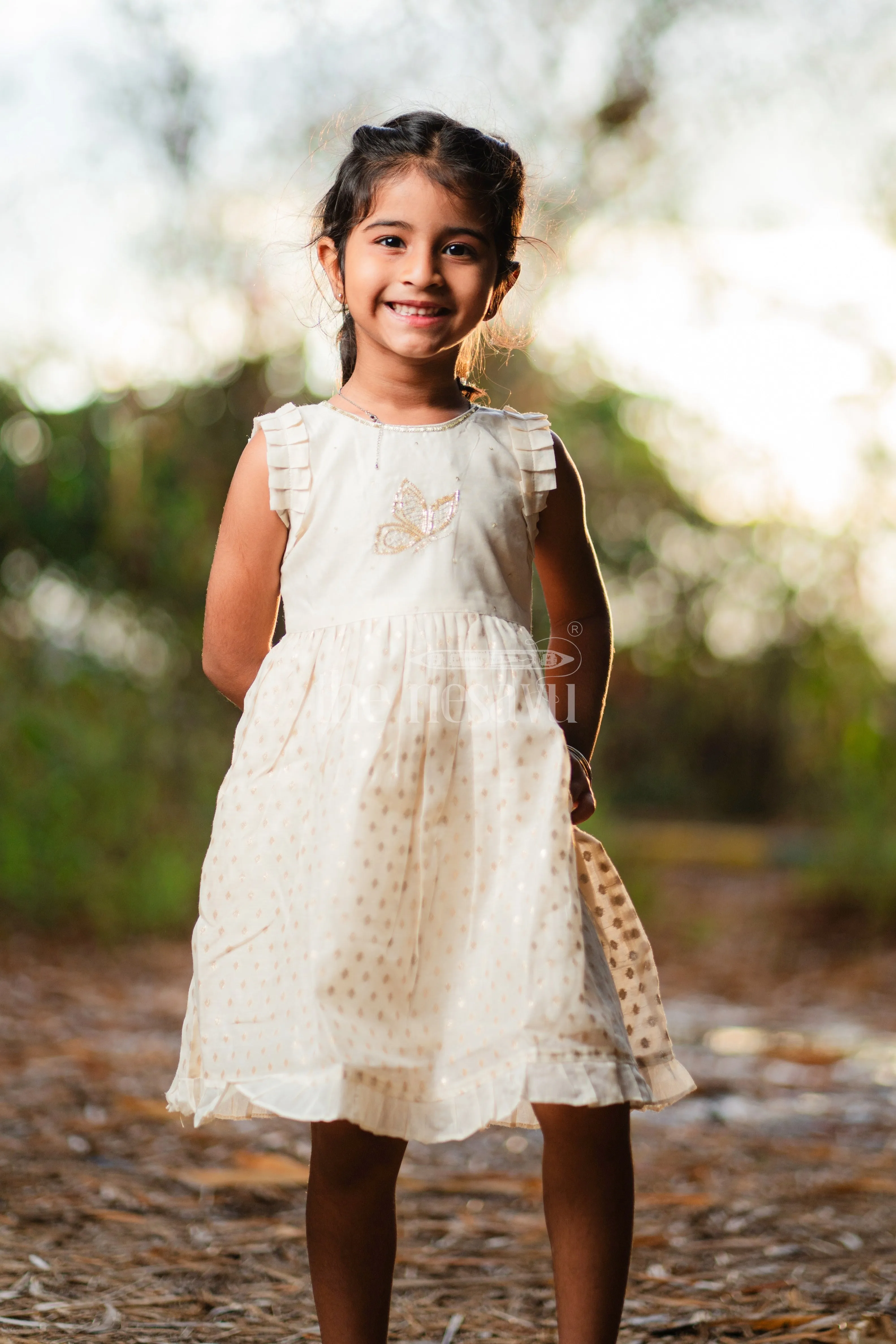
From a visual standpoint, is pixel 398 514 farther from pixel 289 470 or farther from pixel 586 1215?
pixel 586 1215

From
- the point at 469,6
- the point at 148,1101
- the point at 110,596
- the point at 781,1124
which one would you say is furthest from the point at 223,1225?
the point at 110,596

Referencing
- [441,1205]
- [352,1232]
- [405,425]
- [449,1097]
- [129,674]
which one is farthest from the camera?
[129,674]

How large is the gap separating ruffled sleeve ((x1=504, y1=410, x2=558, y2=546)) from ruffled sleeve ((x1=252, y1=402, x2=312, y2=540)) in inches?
10.1

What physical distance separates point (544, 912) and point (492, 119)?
1105mm

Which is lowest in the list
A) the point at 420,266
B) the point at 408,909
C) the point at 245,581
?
the point at 408,909

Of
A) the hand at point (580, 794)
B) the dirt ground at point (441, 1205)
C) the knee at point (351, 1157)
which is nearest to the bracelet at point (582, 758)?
the hand at point (580, 794)

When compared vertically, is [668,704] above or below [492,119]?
above

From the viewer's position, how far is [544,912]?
143 centimetres

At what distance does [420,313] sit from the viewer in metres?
1.61

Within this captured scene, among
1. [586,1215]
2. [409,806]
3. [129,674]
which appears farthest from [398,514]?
[129,674]

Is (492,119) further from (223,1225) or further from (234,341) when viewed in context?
(234,341)

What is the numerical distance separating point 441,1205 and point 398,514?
166 cm

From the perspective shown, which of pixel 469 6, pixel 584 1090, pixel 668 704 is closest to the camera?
pixel 584 1090

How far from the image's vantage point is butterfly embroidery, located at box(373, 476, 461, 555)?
5.22 feet
